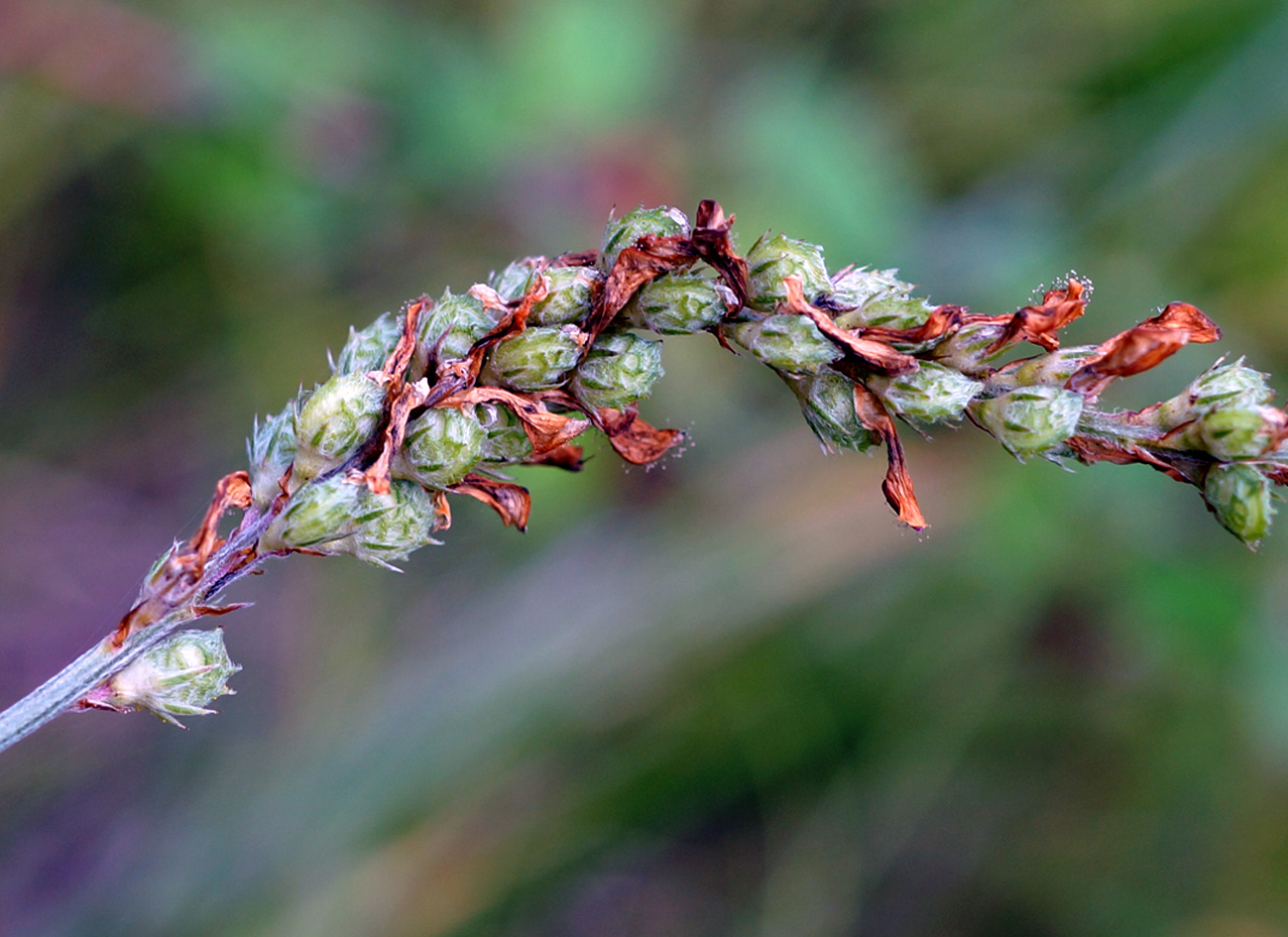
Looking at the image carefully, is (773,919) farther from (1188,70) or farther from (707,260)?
(1188,70)

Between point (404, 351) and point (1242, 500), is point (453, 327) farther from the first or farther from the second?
point (1242, 500)

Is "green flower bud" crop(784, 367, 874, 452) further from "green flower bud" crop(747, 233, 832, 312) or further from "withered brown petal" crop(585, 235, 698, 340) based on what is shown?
"withered brown petal" crop(585, 235, 698, 340)

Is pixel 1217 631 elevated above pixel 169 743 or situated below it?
below

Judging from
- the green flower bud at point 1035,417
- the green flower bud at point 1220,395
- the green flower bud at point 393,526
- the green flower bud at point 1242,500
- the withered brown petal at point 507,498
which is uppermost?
the withered brown petal at point 507,498

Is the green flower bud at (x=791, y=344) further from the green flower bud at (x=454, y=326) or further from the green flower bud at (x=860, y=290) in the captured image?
the green flower bud at (x=454, y=326)

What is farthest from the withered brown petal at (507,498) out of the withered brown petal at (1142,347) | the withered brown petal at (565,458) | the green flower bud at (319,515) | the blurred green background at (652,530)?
the blurred green background at (652,530)

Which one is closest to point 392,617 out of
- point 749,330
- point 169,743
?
point 169,743
